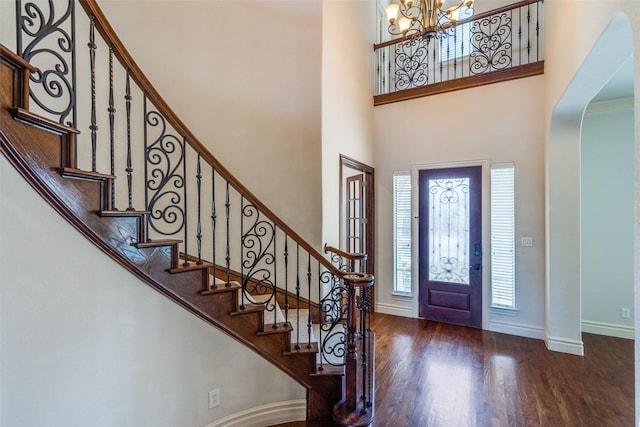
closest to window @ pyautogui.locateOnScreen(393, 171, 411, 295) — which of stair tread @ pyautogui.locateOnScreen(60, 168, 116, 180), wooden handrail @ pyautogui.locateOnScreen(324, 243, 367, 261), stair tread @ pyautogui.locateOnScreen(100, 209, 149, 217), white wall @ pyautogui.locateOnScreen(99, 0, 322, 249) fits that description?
wooden handrail @ pyautogui.locateOnScreen(324, 243, 367, 261)

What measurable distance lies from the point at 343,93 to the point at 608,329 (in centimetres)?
451

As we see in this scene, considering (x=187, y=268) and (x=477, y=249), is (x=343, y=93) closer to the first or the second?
(x=477, y=249)

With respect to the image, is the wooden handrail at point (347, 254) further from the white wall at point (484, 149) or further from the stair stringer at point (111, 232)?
the white wall at point (484, 149)

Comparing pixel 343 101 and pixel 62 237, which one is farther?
pixel 343 101

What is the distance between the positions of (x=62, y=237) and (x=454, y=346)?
3821mm

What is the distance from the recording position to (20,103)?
1265 millimetres

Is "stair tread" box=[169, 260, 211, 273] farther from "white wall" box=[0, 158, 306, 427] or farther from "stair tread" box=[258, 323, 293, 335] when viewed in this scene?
"stair tread" box=[258, 323, 293, 335]

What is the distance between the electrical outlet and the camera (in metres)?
2.08

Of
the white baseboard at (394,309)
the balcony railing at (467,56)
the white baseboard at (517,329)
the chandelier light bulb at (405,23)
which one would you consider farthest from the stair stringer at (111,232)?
the balcony railing at (467,56)

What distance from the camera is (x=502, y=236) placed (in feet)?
13.0

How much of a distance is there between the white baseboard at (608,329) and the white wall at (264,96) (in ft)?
12.4

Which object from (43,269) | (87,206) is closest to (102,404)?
(43,269)

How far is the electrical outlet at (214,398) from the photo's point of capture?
2.08 m

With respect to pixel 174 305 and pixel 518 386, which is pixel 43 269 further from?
pixel 518 386
